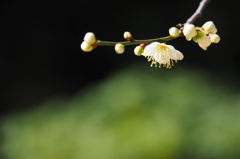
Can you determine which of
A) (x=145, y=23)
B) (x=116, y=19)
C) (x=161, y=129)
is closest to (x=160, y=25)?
(x=145, y=23)

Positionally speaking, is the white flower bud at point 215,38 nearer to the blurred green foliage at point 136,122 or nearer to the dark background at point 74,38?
the blurred green foliage at point 136,122

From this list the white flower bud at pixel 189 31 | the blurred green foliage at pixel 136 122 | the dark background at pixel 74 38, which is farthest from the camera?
the dark background at pixel 74 38

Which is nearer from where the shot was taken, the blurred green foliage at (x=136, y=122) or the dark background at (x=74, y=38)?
the blurred green foliage at (x=136, y=122)

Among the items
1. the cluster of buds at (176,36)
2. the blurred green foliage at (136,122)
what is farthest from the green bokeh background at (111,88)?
the cluster of buds at (176,36)

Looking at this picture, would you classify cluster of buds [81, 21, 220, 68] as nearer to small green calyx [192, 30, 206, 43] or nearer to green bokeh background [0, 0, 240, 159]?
small green calyx [192, 30, 206, 43]

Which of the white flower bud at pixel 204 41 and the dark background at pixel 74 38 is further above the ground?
the dark background at pixel 74 38

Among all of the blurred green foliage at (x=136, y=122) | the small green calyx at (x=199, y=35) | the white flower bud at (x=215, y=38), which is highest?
the blurred green foliage at (x=136, y=122)

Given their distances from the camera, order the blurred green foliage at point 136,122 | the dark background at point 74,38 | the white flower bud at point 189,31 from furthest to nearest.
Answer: the dark background at point 74,38 → the blurred green foliage at point 136,122 → the white flower bud at point 189,31
